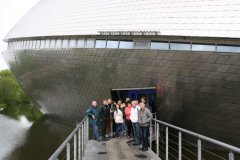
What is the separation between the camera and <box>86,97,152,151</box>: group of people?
1146cm

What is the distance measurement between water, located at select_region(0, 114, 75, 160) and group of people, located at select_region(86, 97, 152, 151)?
4976 mm

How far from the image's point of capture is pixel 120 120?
14398 millimetres

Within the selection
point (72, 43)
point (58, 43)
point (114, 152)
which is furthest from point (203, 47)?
point (58, 43)

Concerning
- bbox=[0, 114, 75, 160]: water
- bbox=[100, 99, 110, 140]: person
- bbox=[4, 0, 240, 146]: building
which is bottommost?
bbox=[0, 114, 75, 160]: water

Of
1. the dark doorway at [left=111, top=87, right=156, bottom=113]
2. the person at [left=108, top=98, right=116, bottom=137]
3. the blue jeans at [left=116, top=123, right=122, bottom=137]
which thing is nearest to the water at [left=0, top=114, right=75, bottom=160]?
the dark doorway at [left=111, top=87, right=156, bottom=113]

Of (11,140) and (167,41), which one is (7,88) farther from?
(167,41)

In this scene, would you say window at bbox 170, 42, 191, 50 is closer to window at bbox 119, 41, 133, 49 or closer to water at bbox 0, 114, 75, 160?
window at bbox 119, 41, 133, 49

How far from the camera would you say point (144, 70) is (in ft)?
59.4

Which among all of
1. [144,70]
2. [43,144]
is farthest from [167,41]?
[43,144]

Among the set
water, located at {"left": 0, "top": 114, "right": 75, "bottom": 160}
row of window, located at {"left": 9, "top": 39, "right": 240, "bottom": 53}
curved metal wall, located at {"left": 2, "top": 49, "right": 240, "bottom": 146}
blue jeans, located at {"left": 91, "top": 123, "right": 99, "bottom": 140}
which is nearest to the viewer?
blue jeans, located at {"left": 91, "top": 123, "right": 99, "bottom": 140}

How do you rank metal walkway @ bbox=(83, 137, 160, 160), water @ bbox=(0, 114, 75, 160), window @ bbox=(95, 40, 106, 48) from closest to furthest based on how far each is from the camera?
1. metal walkway @ bbox=(83, 137, 160, 160)
2. water @ bbox=(0, 114, 75, 160)
3. window @ bbox=(95, 40, 106, 48)

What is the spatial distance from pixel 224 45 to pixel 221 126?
3729mm

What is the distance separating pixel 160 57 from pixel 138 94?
115 inches

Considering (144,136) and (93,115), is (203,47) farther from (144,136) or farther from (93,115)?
(144,136)
